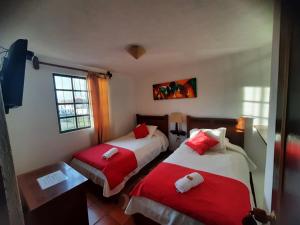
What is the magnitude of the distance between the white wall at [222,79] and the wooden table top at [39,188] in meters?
2.58

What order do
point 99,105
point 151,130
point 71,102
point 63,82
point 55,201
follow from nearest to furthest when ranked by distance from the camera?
point 55,201 → point 63,82 → point 71,102 → point 99,105 → point 151,130

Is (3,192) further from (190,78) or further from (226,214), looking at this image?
(190,78)

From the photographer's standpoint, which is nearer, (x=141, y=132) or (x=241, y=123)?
(x=241, y=123)

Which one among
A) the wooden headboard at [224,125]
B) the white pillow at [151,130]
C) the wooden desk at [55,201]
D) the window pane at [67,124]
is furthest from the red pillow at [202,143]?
the window pane at [67,124]

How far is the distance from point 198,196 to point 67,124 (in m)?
2.62

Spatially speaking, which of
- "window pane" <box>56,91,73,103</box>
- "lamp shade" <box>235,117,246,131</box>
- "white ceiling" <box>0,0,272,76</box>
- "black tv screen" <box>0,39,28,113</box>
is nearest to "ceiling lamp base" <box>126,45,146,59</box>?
"white ceiling" <box>0,0,272,76</box>

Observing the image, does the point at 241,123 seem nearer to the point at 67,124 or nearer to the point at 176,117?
the point at 176,117

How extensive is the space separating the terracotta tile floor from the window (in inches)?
49.7

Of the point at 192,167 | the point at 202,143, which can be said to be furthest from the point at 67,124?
the point at 202,143

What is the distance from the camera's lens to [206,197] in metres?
1.28

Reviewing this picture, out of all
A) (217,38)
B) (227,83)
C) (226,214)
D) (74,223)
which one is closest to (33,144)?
(74,223)

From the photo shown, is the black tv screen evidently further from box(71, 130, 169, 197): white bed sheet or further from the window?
the window

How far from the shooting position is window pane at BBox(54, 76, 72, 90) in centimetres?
256

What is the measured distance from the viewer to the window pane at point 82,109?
9.50 feet
